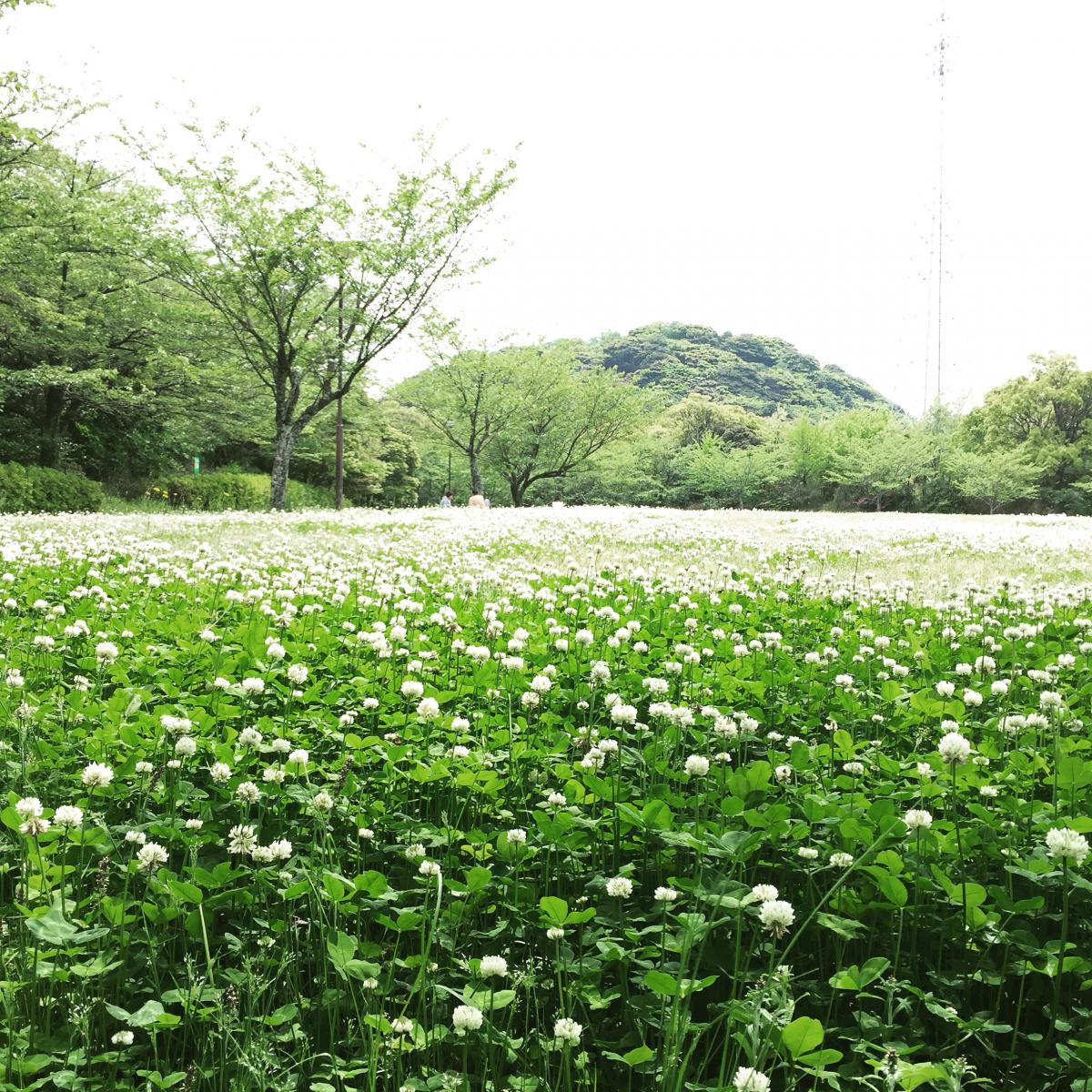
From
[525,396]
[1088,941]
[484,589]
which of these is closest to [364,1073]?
[1088,941]

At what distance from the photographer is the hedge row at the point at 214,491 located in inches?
1428

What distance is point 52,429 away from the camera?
30.9 meters

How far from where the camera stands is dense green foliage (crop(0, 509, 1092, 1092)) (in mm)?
1822

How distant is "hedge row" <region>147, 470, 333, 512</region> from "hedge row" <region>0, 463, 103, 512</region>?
899 cm

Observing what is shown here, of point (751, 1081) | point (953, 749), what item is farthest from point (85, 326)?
point (751, 1081)

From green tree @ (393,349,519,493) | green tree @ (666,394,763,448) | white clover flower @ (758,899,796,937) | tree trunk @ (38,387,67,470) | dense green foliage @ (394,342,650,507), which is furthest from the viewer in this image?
green tree @ (666,394,763,448)

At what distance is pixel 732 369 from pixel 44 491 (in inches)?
4402

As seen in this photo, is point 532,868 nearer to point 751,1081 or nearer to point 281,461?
point 751,1081

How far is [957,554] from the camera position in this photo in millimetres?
13031

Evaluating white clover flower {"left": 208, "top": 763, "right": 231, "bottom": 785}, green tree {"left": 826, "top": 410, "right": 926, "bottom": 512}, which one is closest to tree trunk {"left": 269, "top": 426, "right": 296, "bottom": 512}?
white clover flower {"left": 208, "top": 763, "right": 231, "bottom": 785}

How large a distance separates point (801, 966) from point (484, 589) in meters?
5.60

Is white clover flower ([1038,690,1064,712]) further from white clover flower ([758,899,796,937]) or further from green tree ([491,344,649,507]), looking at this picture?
green tree ([491,344,649,507])

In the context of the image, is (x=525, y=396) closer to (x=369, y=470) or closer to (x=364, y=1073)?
(x=369, y=470)

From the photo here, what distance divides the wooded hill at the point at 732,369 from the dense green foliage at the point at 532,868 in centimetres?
10580
